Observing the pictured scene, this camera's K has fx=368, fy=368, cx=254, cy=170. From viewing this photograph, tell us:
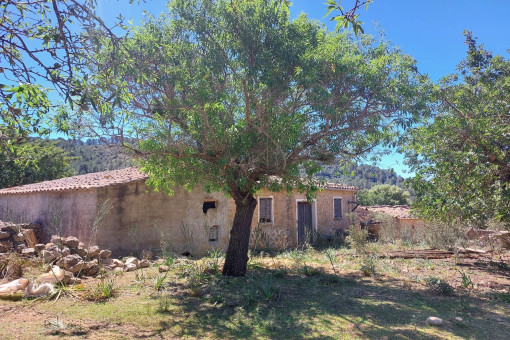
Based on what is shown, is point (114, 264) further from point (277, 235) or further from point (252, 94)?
point (277, 235)

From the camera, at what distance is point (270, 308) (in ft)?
21.6

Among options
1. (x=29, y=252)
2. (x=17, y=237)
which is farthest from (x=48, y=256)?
(x=17, y=237)

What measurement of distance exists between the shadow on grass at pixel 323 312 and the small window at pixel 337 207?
11483 mm

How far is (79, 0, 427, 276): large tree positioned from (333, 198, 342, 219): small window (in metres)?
11.2

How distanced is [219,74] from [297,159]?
2752 mm

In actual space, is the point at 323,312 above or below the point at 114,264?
below

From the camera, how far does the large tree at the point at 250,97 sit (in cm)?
773

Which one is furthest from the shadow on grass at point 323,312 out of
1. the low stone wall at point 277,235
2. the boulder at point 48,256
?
the low stone wall at point 277,235

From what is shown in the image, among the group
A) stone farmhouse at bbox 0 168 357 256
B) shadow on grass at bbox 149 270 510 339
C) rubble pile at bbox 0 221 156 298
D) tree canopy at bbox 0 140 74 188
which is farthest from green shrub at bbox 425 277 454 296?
tree canopy at bbox 0 140 74 188

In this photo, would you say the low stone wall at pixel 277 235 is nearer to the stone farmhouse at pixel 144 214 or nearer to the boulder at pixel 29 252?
the stone farmhouse at pixel 144 214

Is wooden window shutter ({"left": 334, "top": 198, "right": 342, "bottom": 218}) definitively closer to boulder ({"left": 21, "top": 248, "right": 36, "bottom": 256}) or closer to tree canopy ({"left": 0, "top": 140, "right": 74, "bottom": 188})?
boulder ({"left": 21, "top": 248, "right": 36, "bottom": 256})

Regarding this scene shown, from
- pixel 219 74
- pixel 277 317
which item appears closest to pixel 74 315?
pixel 277 317

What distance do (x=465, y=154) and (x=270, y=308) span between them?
5.59 meters

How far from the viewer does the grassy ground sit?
5.36m
